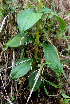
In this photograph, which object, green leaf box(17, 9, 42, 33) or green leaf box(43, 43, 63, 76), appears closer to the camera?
green leaf box(17, 9, 42, 33)

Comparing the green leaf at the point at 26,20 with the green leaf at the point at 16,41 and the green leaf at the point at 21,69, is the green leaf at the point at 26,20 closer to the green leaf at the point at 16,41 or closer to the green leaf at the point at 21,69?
the green leaf at the point at 16,41

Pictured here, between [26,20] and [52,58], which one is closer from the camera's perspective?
[26,20]

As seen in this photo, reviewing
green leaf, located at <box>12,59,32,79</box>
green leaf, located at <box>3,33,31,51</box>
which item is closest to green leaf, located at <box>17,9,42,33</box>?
green leaf, located at <box>3,33,31,51</box>

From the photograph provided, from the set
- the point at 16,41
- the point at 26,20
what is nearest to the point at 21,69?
the point at 16,41

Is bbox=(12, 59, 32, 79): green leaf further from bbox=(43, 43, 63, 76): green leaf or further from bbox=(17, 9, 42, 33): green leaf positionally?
bbox=(17, 9, 42, 33): green leaf

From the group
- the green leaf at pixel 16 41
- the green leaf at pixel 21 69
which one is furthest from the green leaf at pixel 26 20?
the green leaf at pixel 21 69

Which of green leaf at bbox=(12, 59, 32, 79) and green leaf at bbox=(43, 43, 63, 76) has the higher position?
green leaf at bbox=(43, 43, 63, 76)

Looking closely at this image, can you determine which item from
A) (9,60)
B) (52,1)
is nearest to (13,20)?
(9,60)

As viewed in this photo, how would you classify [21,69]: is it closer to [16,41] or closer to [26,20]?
[16,41]
